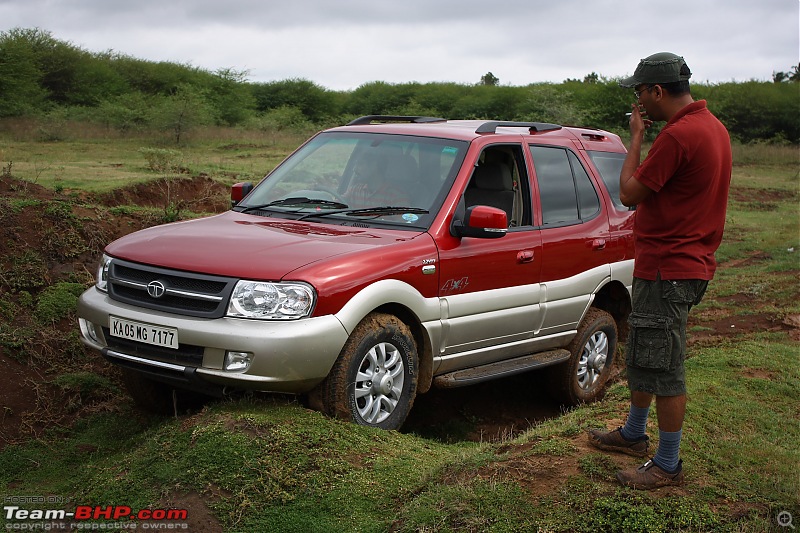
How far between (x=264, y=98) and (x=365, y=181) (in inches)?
1928

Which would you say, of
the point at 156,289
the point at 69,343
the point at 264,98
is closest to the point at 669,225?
the point at 156,289

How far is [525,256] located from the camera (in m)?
6.71

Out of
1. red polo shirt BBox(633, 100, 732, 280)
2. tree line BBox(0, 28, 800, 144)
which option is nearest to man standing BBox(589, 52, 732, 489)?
red polo shirt BBox(633, 100, 732, 280)

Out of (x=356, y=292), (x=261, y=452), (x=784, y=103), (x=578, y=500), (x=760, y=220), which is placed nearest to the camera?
(x=578, y=500)

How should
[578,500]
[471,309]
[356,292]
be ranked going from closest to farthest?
[578,500]
[356,292]
[471,309]

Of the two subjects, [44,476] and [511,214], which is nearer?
[44,476]

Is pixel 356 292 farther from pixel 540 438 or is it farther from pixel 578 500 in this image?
pixel 578 500

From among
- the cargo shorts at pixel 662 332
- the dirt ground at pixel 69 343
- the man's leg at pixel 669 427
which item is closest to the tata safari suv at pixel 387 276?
the dirt ground at pixel 69 343

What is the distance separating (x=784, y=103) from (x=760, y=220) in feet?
101

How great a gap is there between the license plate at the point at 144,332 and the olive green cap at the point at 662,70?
2.90 metres

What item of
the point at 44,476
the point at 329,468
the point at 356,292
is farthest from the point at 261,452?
the point at 44,476

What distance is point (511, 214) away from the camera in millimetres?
7031

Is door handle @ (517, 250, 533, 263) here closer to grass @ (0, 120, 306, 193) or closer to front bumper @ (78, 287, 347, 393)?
front bumper @ (78, 287, 347, 393)

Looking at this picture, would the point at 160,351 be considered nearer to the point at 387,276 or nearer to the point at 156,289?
the point at 156,289
